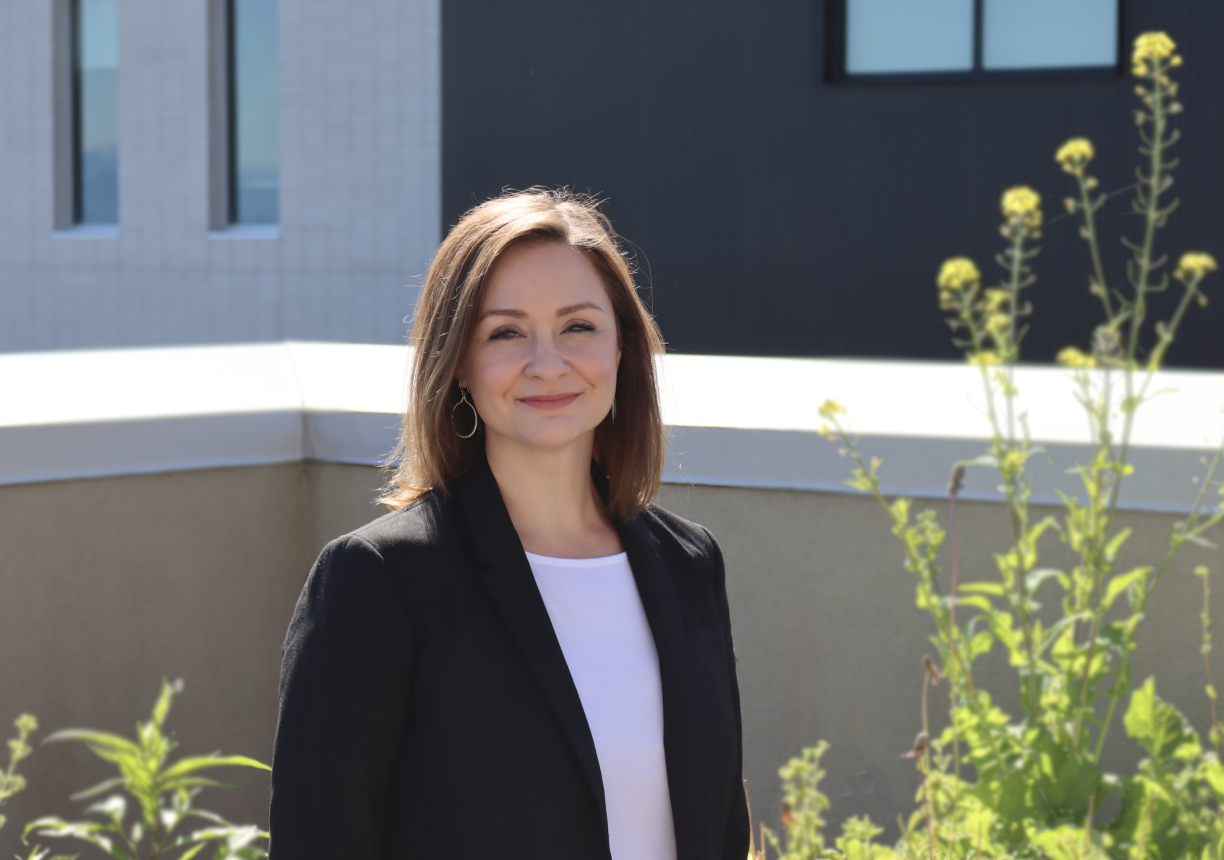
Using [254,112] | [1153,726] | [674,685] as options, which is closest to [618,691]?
[674,685]

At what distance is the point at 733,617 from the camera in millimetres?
3219

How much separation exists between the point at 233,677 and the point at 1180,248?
763 centimetres

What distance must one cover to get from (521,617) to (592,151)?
897 cm

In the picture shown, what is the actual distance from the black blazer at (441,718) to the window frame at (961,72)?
8.42 metres

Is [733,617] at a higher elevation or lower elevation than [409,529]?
lower

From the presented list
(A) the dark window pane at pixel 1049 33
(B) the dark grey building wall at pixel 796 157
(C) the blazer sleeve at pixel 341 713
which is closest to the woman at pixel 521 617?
(C) the blazer sleeve at pixel 341 713

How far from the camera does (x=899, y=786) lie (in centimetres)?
307

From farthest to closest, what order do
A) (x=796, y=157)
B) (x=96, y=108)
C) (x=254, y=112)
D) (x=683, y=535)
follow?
(x=96, y=108)
(x=254, y=112)
(x=796, y=157)
(x=683, y=535)

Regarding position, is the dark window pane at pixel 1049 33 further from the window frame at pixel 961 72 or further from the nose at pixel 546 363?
the nose at pixel 546 363

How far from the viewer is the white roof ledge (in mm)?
2873

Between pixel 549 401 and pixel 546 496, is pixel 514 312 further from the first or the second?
pixel 546 496

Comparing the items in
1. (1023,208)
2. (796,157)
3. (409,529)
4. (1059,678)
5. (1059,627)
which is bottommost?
(1059,678)

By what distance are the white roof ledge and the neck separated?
2.65 ft

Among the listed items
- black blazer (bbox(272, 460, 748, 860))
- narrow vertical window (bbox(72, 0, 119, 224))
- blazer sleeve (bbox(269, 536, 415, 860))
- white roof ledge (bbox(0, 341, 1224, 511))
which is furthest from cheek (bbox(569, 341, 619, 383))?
narrow vertical window (bbox(72, 0, 119, 224))
